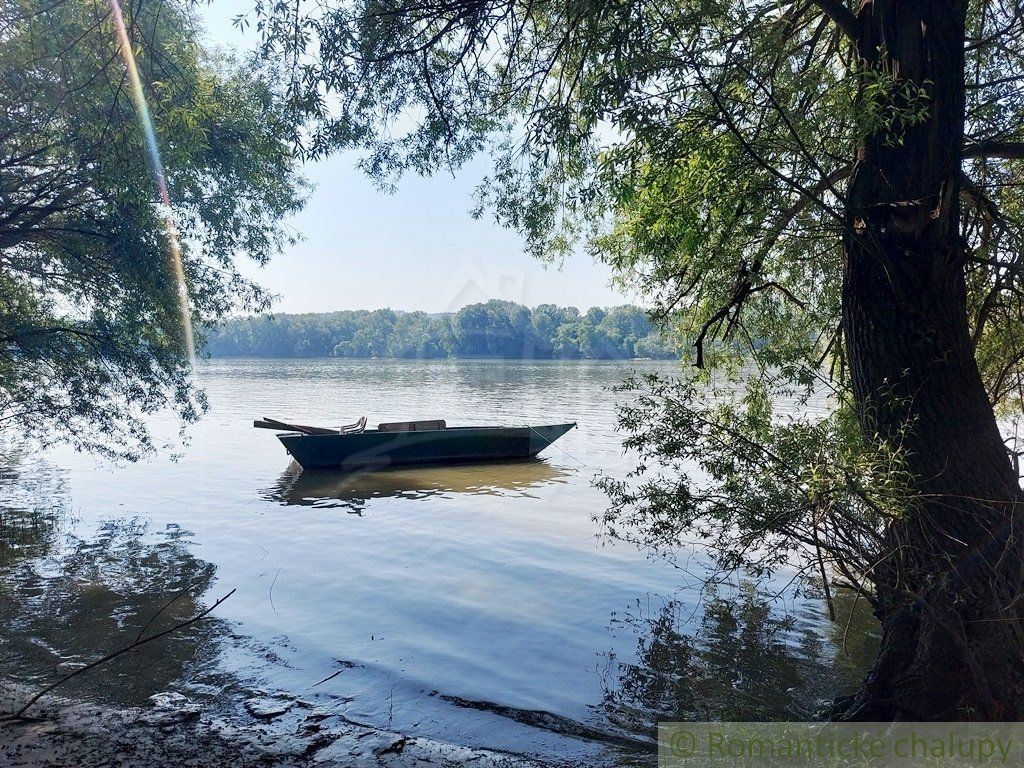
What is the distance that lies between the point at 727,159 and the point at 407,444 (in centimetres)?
1520

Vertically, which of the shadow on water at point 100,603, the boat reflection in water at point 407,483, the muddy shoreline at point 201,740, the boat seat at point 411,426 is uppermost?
the boat seat at point 411,426

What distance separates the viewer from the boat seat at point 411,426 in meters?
19.4

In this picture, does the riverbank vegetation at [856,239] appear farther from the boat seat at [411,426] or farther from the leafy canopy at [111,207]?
the boat seat at [411,426]

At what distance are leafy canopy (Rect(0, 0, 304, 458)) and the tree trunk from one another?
4369 millimetres

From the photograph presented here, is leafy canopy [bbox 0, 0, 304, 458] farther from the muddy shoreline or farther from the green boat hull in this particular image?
the green boat hull

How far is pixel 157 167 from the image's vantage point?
8664 millimetres

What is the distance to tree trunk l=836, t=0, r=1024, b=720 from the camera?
419 centimetres

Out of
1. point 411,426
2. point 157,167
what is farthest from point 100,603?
point 411,426

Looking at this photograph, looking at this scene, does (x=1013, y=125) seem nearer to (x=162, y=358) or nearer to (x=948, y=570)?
(x=948, y=570)

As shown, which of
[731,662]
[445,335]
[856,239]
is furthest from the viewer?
[445,335]

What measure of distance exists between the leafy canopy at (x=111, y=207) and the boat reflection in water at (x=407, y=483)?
3.69 metres

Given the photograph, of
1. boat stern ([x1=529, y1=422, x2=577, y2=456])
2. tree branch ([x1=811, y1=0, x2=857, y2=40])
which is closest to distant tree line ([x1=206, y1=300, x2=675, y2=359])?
boat stern ([x1=529, y1=422, x2=577, y2=456])

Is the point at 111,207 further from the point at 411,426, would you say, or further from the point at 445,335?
the point at 445,335

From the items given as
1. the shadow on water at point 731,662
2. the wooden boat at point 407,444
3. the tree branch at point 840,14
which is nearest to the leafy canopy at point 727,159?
the tree branch at point 840,14
